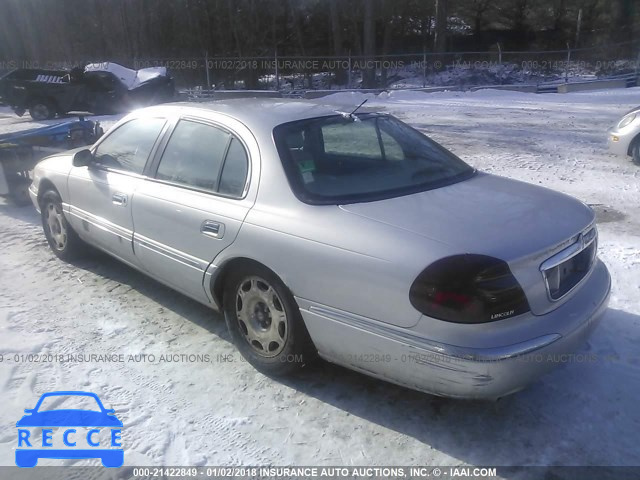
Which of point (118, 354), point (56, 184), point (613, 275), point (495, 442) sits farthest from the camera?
point (56, 184)

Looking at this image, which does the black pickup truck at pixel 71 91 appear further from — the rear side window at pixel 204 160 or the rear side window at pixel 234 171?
the rear side window at pixel 234 171

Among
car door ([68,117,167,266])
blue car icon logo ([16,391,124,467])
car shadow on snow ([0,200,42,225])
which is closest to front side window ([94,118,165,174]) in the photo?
car door ([68,117,167,266])

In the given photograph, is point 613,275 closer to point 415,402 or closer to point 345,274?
point 415,402

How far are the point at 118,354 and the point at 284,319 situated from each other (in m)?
1.27

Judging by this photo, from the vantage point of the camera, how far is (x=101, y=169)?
4.76m

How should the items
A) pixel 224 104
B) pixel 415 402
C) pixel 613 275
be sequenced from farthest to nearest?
1. pixel 613 275
2. pixel 224 104
3. pixel 415 402

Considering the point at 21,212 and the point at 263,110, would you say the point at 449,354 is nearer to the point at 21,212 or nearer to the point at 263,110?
the point at 263,110

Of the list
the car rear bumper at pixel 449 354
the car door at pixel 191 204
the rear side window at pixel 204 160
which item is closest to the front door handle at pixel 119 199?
the car door at pixel 191 204

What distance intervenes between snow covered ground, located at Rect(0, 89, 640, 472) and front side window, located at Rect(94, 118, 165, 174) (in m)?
1.04

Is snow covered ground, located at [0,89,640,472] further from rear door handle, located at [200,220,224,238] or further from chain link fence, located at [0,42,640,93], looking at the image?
chain link fence, located at [0,42,640,93]

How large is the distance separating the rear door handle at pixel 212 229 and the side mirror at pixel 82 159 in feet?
5.68

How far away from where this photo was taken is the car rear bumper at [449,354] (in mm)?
2666

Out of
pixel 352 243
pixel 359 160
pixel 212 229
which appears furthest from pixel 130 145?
pixel 352 243

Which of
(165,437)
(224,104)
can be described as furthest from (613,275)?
(165,437)
